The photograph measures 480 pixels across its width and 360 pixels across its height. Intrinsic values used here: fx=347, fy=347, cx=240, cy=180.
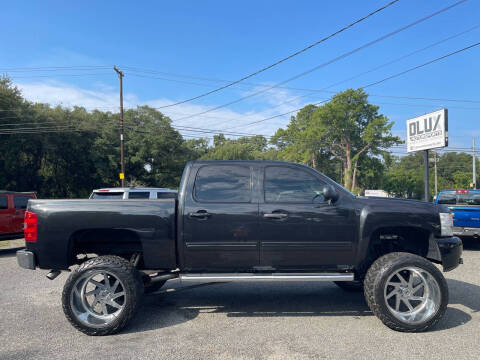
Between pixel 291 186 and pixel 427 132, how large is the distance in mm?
17452

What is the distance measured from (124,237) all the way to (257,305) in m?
2.04

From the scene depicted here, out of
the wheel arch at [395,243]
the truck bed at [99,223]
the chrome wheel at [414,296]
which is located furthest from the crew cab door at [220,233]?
the chrome wheel at [414,296]

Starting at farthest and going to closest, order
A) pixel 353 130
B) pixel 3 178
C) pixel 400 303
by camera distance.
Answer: pixel 353 130 → pixel 3 178 → pixel 400 303

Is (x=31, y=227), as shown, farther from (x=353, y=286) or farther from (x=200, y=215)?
(x=353, y=286)

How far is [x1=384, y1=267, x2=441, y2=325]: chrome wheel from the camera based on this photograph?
12.9 feet

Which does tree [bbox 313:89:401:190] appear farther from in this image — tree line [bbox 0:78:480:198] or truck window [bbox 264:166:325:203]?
truck window [bbox 264:166:325:203]

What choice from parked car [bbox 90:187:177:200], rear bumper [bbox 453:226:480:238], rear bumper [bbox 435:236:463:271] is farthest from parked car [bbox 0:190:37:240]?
rear bumper [bbox 453:226:480:238]

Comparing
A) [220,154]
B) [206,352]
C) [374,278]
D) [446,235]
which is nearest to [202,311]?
[206,352]

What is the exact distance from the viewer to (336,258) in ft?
13.6

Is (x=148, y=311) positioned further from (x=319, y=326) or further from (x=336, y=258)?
(x=336, y=258)

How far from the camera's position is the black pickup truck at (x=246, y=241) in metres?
3.99

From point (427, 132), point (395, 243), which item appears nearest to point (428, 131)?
point (427, 132)

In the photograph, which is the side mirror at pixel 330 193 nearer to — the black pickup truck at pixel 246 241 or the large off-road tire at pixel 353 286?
the black pickup truck at pixel 246 241

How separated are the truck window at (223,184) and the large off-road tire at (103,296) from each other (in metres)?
1.21
